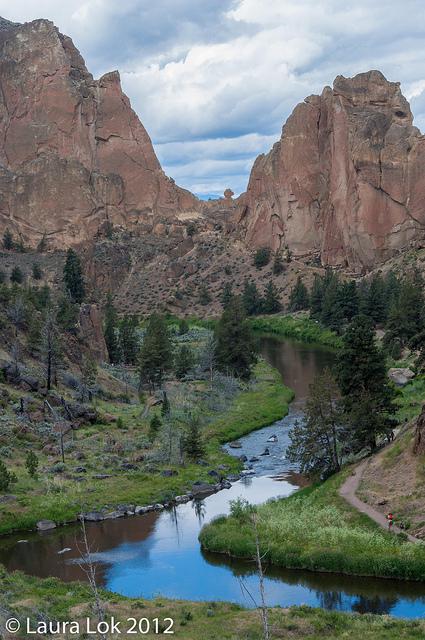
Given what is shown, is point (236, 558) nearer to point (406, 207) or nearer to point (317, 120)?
point (406, 207)

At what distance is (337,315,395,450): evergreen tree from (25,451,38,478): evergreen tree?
51.6 ft

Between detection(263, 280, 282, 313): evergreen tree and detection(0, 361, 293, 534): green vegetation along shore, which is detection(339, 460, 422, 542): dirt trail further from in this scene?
detection(263, 280, 282, 313): evergreen tree

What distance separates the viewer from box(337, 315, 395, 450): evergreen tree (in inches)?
1512

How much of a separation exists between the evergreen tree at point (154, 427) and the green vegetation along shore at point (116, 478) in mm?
758

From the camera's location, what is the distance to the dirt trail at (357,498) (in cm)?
3119

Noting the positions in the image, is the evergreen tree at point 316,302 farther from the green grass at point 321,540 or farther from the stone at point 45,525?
the stone at point 45,525

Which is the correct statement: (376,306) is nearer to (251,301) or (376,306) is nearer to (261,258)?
(251,301)

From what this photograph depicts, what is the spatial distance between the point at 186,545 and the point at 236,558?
97.7 inches

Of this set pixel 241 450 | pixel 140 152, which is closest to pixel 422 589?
pixel 241 450

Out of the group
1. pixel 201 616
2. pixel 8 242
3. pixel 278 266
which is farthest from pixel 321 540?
pixel 8 242

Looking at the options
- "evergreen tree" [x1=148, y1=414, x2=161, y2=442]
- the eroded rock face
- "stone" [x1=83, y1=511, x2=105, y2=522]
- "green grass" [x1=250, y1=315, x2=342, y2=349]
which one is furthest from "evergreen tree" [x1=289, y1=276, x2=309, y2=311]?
"stone" [x1=83, y1=511, x2=105, y2=522]

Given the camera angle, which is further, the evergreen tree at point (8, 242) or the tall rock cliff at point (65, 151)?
the tall rock cliff at point (65, 151)

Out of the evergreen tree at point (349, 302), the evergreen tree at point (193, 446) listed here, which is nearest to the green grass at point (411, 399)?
the evergreen tree at point (193, 446)

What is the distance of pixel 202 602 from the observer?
26.2 m
